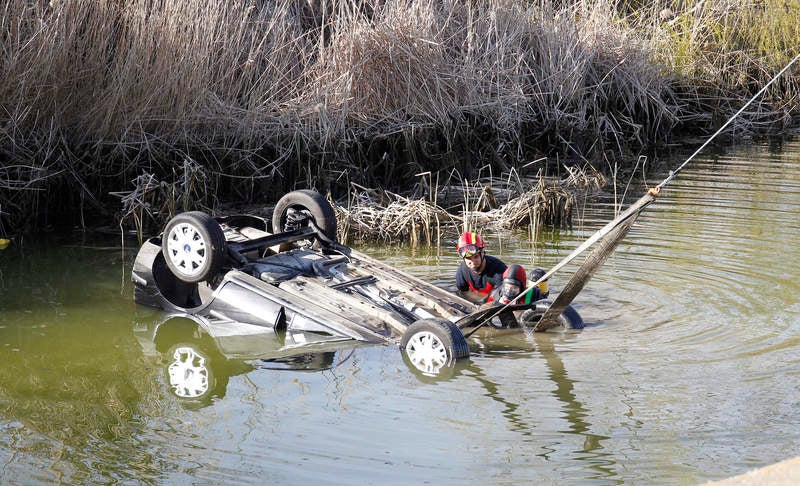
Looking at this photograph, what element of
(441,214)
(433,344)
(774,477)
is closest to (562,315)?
(433,344)

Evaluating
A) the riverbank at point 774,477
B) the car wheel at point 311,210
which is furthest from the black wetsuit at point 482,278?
the riverbank at point 774,477

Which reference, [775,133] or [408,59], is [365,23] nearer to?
[408,59]

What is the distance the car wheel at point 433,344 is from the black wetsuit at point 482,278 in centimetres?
177

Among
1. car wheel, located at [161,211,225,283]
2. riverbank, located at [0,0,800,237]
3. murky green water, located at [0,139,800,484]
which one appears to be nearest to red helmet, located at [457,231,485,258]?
murky green water, located at [0,139,800,484]

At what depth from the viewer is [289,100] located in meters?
15.5

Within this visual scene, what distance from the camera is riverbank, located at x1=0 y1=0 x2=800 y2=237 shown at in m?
13.7

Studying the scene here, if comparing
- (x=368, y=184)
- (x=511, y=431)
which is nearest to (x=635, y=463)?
(x=511, y=431)

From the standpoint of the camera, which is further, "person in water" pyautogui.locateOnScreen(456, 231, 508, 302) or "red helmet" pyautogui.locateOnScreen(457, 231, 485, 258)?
"person in water" pyautogui.locateOnScreen(456, 231, 508, 302)

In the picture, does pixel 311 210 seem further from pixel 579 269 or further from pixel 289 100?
pixel 289 100

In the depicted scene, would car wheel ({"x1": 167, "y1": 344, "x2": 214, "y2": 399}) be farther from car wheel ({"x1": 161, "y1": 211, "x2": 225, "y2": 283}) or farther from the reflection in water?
car wheel ({"x1": 161, "y1": 211, "x2": 225, "y2": 283})

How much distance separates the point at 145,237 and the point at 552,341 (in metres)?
6.45

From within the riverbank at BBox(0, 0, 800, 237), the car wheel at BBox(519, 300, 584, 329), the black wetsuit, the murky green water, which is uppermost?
the riverbank at BBox(0, 0, 800, 237)

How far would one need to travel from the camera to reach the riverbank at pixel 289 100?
45.0 ft

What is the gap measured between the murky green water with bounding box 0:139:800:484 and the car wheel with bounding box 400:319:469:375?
7.3 inches
